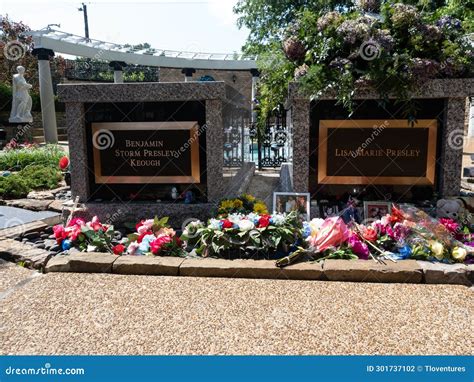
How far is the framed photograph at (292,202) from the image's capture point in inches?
195

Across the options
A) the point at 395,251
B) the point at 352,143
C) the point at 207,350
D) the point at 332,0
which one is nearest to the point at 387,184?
the point at 352,143

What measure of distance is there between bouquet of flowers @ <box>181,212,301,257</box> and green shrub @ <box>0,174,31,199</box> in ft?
14.8

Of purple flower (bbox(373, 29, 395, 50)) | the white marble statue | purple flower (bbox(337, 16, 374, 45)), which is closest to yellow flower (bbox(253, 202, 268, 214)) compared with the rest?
purple flower (bbox(337, 16, 374, 45))

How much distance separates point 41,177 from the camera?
816cm

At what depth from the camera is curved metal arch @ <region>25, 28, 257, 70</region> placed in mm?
18737

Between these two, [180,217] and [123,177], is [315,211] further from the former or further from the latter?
[123,177]

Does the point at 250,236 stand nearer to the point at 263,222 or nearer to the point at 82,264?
the point at 263,222

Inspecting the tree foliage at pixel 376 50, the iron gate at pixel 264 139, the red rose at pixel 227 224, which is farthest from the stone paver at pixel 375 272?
the iron gate at pixel 264 139

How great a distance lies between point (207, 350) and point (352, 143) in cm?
324

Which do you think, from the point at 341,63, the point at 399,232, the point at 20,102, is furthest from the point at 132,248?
the point at 20,102

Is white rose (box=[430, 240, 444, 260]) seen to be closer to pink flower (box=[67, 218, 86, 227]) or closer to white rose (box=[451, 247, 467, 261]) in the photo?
white rose (box=[451, 247, 467, 261])

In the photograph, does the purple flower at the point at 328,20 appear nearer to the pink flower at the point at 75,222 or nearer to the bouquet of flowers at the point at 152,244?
the bouquet of flowers at the point at 152,244

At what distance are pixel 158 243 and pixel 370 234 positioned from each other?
2059mm

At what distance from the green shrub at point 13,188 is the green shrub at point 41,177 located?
10.6 inches
